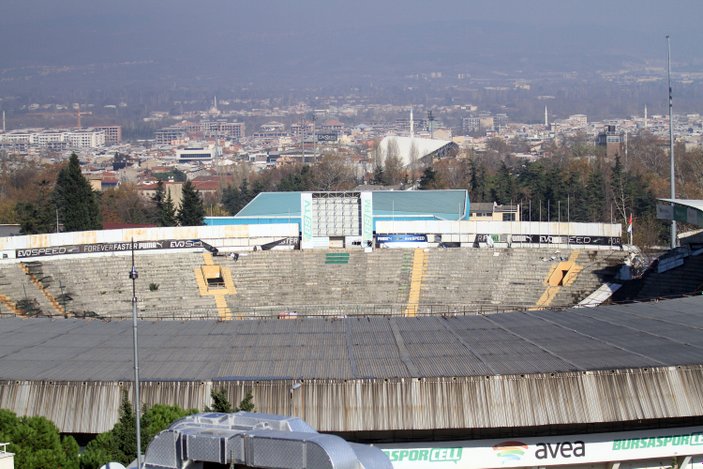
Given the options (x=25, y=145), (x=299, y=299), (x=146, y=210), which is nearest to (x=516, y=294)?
(x=299, y=299)

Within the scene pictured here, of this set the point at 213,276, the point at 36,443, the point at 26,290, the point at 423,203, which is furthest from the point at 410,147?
the point at 36,443

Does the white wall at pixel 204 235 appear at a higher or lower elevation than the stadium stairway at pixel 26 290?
higher

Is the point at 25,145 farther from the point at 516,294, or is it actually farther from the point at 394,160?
the point at 516,294

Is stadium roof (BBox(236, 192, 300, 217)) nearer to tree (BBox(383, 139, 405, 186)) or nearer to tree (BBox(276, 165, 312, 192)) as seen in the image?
tree (BBox(276, 165, 312, 192))

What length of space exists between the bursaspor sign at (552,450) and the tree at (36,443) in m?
4.98

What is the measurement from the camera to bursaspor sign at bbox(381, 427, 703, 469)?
1864cm

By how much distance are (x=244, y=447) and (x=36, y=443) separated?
25.3ft

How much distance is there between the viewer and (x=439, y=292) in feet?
129

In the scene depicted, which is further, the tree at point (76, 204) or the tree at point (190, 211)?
the tree at point (190, 211)

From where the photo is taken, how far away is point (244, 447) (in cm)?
937

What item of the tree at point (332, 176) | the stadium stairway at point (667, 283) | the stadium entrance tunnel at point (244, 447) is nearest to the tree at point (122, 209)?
the tree at point (332, 176)

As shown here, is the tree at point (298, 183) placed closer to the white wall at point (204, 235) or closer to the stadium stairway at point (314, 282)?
the white wall at point (204, 235)

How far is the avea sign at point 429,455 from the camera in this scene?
1855 centimetres

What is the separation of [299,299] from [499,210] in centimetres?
2363
